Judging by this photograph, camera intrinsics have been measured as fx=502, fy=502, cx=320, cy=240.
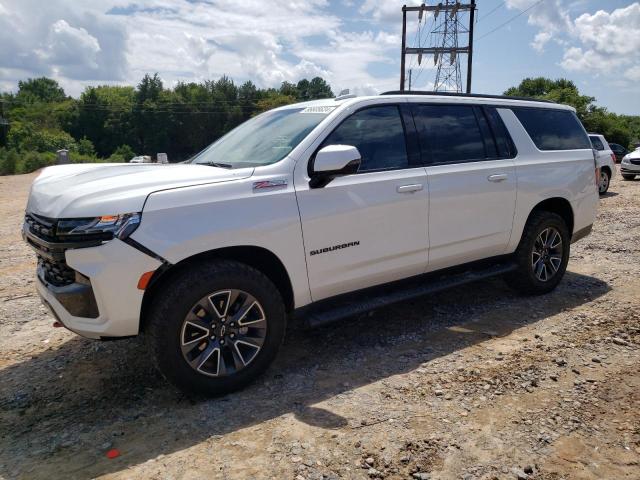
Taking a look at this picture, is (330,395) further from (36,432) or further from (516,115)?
(516,115)

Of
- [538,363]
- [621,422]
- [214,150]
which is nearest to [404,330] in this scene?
[538,363]

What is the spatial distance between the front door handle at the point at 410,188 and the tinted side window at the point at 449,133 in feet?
1.14

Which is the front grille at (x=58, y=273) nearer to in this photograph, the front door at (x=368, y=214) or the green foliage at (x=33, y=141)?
the front door at (x=368, y=214)

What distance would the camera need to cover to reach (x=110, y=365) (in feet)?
12.7

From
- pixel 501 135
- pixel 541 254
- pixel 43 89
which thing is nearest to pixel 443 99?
pixel 501 135

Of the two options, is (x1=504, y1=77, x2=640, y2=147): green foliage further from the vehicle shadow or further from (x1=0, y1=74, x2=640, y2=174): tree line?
the vehicle shadow

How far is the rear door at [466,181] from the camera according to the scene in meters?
4.15

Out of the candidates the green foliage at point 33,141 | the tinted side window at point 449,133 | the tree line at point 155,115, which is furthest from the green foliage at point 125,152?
the tinted side window at point 449,133

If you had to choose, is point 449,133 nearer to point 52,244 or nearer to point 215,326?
point 215,326

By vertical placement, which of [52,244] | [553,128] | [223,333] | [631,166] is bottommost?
[631,166]

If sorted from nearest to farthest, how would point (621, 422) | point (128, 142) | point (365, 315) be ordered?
point (621, 422) < point (365, 315) < point (128, 142)

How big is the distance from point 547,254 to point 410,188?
2.14 m

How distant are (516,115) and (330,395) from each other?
3.34 metres

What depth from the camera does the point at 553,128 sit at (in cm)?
524
